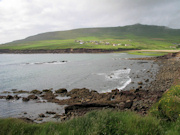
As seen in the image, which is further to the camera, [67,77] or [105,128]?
[67,77]

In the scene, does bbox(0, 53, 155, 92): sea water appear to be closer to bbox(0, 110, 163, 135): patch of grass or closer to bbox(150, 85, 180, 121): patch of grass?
bbox(150, 85, 180, 121): patch of grass

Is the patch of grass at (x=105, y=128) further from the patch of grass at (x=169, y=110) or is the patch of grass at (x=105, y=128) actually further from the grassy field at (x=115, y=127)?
the patch of grass at (x=169, y=110)

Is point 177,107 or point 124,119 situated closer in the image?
point 124,119

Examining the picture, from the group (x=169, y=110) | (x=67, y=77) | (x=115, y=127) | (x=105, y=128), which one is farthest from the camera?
(x=67, y=77)

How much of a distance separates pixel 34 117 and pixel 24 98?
7.26 m

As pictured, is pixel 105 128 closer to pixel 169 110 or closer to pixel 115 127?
pixel 115 127

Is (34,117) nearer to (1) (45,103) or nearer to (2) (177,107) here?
(1) (45,103)

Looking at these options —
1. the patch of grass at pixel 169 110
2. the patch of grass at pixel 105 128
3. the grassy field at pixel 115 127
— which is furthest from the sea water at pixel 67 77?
the patch of grass at pixel 105 128

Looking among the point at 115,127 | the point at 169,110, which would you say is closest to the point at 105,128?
the point at 115,127

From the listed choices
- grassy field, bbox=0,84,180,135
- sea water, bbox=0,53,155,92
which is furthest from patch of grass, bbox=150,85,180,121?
sea water, bbox=0,53,155,92

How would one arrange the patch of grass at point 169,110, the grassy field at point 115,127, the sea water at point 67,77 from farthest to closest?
the sea water at point 67,77
the patch of grass at point 169,110
the grassy field at point 115,127

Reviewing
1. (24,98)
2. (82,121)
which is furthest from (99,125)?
(24,98)

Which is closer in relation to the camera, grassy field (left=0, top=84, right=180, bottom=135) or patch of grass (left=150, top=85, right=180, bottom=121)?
grassy field (left=0, top=84, right=180, bottom=135)

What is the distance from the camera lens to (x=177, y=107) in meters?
8.39
